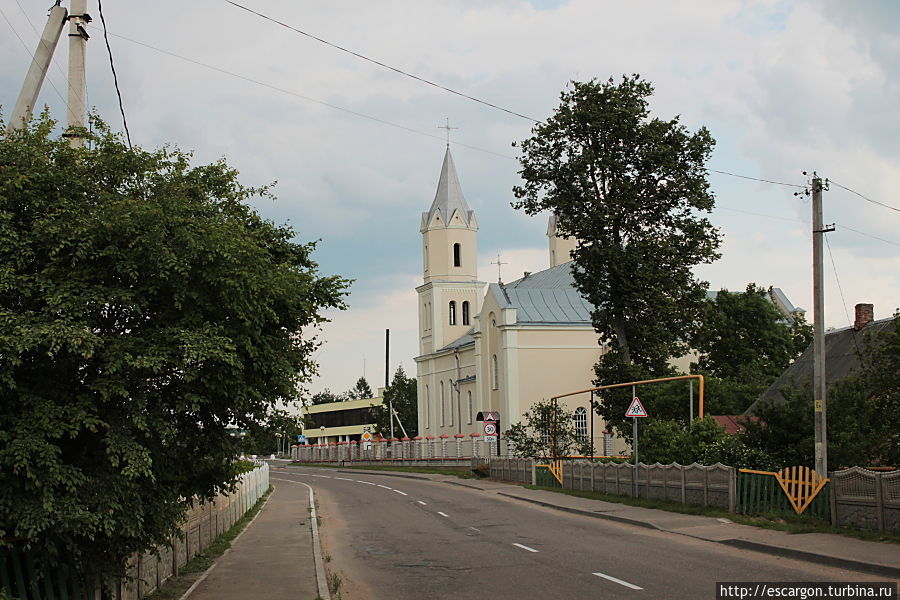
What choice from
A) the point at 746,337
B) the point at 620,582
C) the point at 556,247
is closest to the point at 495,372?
the point at 746,337

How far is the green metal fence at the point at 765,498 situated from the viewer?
1828cm

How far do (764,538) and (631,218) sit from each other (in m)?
24.0

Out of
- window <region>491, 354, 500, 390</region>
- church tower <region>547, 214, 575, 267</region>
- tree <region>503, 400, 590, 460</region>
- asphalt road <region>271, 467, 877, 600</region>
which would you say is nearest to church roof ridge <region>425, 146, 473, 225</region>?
church tower <region>547, 214, 575, 267</region>

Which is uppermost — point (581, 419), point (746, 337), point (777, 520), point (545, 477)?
point (746, 337)

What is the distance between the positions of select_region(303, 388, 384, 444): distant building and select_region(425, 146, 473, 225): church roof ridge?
42060 millimetres

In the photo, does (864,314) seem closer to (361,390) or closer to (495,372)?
(495,372)

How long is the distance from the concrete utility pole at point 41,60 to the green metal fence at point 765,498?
15105 mm

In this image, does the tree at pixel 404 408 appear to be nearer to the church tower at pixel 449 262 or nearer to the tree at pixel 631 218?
the church tower at pixel 449 262

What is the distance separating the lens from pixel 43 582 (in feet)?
32.1

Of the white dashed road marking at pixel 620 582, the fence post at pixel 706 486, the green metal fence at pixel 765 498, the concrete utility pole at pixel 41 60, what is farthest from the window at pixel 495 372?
the concrete utility pole at pixel 41 60

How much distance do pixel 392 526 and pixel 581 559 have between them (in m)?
8.86

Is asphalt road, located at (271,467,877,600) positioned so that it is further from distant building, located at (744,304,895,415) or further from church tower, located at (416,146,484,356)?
church tower, located at (416,146,484,356)

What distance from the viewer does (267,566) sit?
15773 millimetres

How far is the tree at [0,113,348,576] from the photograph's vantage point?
8791 mm
